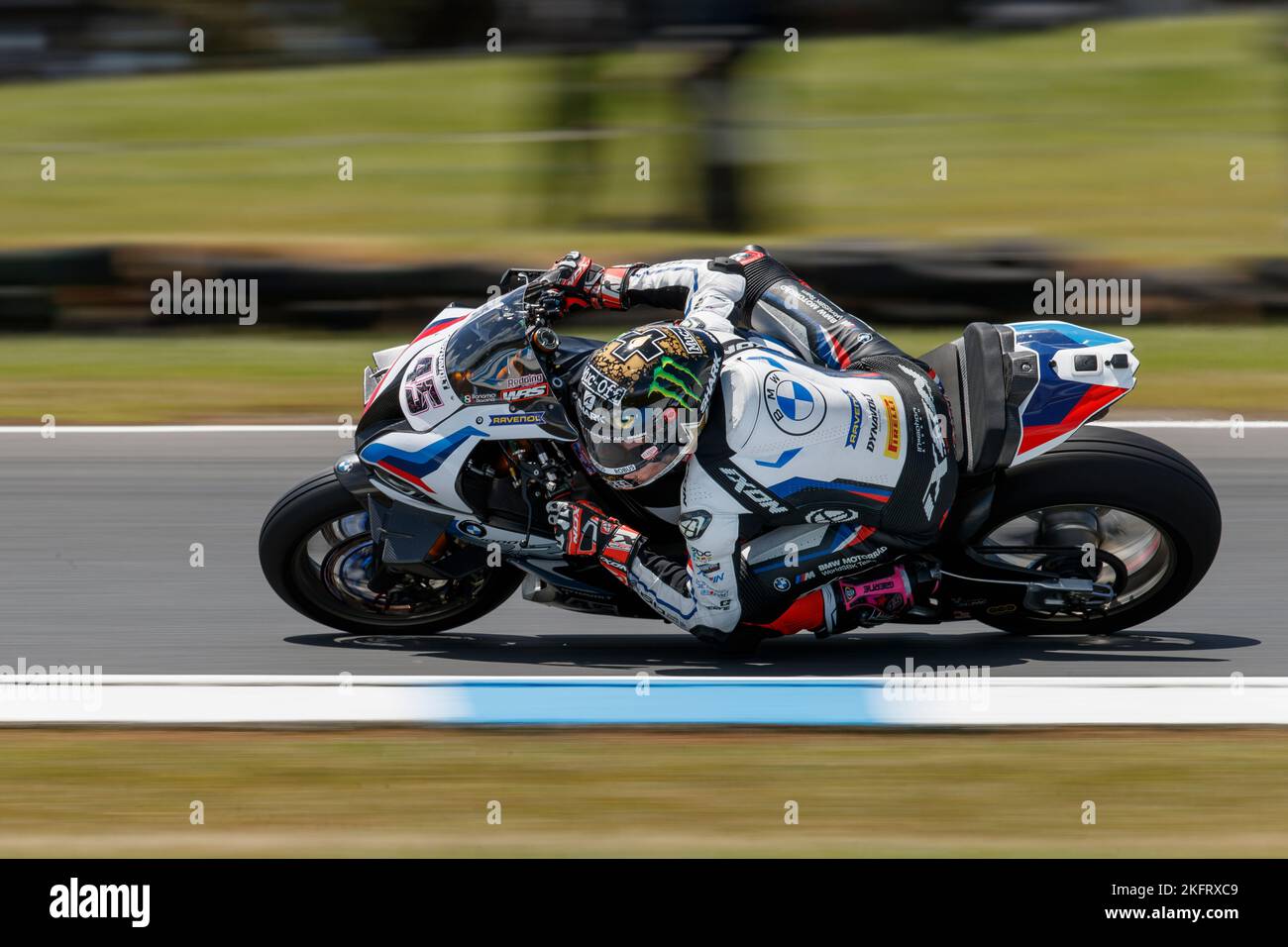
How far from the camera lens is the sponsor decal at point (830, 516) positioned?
4.92 metres

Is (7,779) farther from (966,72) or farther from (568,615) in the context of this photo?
(966,72)

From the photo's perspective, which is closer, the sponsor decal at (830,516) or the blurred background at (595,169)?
the sponsor decal at (830,516)

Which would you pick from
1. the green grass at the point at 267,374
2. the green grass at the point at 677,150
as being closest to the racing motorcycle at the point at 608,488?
the green grass at the point at 267,374

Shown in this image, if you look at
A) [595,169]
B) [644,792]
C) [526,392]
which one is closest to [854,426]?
[526,392]

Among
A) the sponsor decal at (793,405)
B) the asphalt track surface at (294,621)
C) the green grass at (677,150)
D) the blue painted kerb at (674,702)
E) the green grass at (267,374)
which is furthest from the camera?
the green grass at (677,150)

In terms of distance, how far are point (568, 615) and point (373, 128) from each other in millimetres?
13221

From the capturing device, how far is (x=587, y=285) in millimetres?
5008

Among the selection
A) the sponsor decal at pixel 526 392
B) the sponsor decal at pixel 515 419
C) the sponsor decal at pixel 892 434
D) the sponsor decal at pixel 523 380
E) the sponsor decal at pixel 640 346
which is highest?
the sponsor decal at pixel 640 346

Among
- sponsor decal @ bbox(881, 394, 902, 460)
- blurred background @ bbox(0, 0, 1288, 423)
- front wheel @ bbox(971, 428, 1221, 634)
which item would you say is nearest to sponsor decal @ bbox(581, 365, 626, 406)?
sponsor decal @ bbox(881, 394, 902, 460)

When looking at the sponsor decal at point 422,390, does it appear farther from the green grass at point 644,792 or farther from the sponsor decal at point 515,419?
the green grass at point 644,792

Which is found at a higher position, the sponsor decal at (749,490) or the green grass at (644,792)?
the sponsor decal at (749,490)

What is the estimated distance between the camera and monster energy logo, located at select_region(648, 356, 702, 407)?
4.59 meters

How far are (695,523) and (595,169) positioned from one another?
8352 millimetres

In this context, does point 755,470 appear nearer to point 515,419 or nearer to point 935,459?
point 935,459
